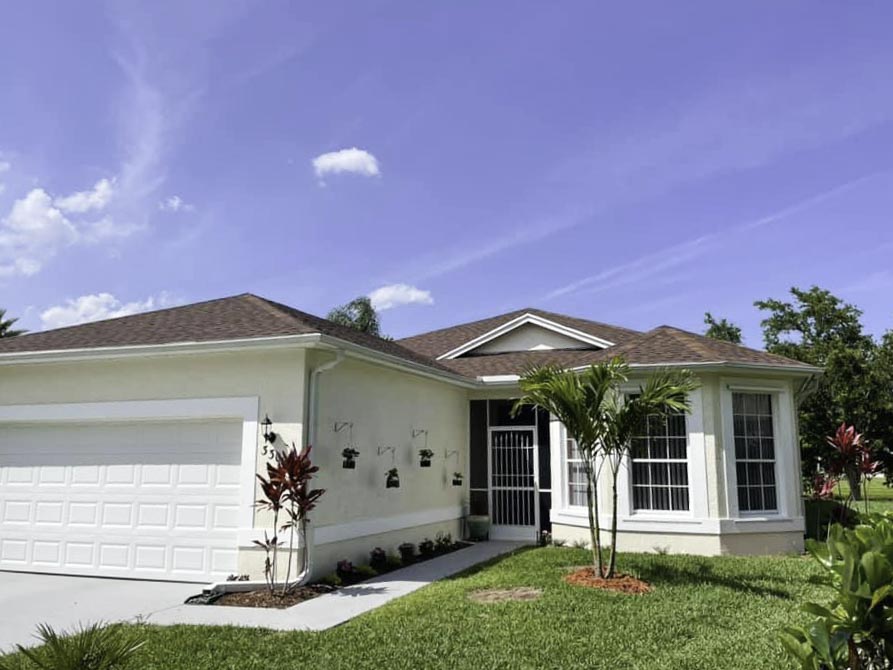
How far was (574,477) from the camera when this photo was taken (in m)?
12.7

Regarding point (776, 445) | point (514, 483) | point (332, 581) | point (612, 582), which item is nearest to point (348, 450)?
point (332, 581)

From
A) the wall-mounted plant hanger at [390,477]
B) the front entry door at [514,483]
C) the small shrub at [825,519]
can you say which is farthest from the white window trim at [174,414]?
the small shrub at [825,519]

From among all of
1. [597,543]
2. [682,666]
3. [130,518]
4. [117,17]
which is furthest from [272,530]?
[117,17]

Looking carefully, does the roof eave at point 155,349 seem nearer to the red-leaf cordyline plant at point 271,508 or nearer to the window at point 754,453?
the red-leaf cordyline plant at point 271,508

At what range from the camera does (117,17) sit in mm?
9961

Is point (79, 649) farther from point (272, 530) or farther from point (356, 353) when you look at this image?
point (356, 353)

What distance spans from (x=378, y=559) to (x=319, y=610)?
9.32ft

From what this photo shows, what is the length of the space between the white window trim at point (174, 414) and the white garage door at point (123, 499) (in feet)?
0.55

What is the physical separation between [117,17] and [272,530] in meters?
8.10

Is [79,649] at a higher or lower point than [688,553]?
higher

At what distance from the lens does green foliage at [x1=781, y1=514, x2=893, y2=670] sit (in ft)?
7.13

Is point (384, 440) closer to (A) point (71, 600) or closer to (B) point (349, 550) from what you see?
(B) point (349, 550)

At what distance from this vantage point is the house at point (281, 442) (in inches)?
367

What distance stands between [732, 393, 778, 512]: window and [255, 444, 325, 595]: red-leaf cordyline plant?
301 inches
